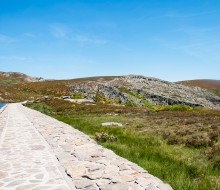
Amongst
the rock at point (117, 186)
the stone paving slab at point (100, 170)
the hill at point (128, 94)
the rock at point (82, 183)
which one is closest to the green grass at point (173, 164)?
the stone paving slab at point (100, 170)

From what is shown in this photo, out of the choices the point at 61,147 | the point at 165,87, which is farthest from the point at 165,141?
the point at 165,87

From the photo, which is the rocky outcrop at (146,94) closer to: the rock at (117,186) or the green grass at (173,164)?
the green grass at (173,164)

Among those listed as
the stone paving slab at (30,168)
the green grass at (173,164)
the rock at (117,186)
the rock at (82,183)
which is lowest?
the green grass at (173,164)

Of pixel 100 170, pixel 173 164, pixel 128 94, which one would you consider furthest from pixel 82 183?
pixel 128 94

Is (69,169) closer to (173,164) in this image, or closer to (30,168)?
(30,168)

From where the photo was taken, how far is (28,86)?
95250 millimetres

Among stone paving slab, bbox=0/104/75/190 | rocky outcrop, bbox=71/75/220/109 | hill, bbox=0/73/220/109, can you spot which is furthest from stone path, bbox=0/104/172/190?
rocky outcrop, bbox=71/75/220/109

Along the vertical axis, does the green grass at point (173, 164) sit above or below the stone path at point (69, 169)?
below

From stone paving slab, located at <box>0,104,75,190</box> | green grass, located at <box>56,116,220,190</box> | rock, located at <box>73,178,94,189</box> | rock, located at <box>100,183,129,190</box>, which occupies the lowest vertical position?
green grass, located at <box>56,116,220,190</box>

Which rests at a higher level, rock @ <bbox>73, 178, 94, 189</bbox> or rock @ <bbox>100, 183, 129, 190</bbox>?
rock @ <bbox>100, 183, 129, 190</bbox>

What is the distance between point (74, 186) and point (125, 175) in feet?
4.20

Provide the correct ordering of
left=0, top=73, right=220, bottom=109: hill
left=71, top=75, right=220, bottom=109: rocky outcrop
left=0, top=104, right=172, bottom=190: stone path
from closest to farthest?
left=0, top=104, right=172, bottom=190: stone path
left=0, top=73, right=220, bottom=109: hill
left=71, top=75, right=220, bottom=109: rocky outcrop

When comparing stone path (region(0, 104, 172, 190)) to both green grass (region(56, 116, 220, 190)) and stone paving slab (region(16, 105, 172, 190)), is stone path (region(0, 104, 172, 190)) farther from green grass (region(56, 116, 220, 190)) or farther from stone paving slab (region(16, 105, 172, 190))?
green grass (region(56, 116, 220, 190))

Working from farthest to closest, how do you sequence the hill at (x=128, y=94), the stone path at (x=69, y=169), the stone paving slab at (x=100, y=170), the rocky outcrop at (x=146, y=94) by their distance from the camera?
the rocky outcrop at (x=146, y=94), the hill at (x=128, y=94), the stone path at (x=69, y=169), the stone paving slab at (x=100, y=170)
